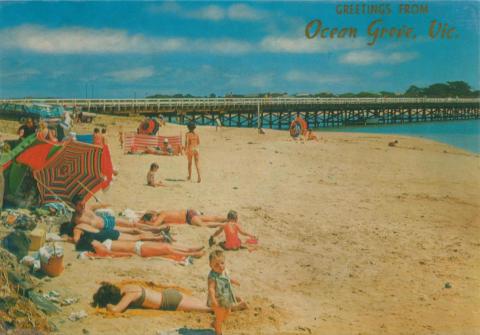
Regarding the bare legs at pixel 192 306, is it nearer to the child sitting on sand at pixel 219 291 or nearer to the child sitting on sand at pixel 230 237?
the child sitting on sand at pixel 219 291

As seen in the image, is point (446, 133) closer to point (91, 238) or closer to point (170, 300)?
point (91, 238)

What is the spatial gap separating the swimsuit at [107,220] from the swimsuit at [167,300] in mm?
1567

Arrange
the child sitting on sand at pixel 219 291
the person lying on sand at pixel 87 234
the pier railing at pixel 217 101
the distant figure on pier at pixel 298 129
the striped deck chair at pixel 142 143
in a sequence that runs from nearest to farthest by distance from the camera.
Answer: the child sitting on sand at pixel 219 291
the person lying on sand at pixel 87 234
the striped deck chair at pixel 142 143
the distant figure on pier at pixel 298 129
the pier railing at pixel 217 101

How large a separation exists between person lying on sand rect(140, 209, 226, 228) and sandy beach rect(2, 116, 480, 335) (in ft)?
0.56

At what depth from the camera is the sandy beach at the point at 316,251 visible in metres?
6.27

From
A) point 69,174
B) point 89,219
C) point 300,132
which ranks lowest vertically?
point 89,219

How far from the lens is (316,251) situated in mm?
8016

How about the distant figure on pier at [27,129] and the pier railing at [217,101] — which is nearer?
the distant figure on pier at [27,129]

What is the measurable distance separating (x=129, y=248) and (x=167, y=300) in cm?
125

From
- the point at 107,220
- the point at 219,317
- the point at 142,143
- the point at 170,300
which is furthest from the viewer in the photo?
the point at 142,143

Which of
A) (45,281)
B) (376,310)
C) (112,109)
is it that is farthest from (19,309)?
(112,109)

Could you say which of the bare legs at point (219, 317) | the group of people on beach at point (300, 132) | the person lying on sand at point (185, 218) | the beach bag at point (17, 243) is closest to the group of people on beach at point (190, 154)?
the person lying on sand at point (185, 218)

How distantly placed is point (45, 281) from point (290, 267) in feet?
10.9

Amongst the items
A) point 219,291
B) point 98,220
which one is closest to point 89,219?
point 98,220
